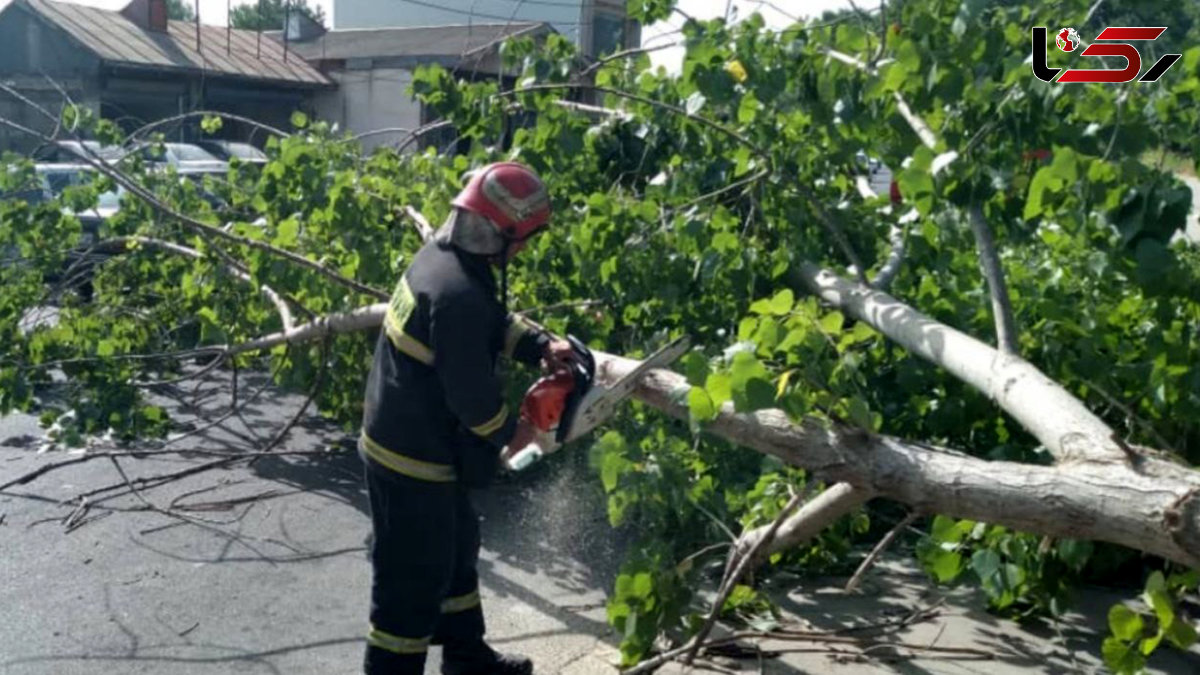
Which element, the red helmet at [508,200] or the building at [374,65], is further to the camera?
the building at [374,65]

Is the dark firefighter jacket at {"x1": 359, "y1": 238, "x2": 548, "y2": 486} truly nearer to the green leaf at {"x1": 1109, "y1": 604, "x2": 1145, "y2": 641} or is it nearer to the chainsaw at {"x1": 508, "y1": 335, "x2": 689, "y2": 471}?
the chainsaw at {"x1": 508, "y1": 335, "x2": 689, "y2": 471}

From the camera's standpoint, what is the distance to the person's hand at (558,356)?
14.1 ft

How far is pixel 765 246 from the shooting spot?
17.9ft

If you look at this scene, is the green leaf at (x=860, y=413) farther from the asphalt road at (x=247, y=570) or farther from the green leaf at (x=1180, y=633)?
the asphalt road at (x=247, y=570)

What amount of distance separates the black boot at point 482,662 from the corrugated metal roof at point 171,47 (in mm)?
19677

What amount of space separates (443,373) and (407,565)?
643mm

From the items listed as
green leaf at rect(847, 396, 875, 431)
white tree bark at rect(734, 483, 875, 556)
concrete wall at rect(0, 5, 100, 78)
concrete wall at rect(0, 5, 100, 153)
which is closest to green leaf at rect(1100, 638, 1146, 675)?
white tree bark at rect(734, 483, 875, 556)

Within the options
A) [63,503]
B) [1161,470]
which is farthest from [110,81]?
[1161,470]

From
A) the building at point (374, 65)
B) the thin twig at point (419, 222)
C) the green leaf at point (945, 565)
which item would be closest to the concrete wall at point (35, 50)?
the building at point (374, 65)

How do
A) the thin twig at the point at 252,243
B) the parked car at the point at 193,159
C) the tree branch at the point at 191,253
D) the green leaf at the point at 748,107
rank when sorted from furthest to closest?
the parked car at the point at 193,159
the tree branch at the point at 191,253
the thin twig at the point at 252,243
the green leaf at the point at 748,107

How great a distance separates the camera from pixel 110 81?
82.6 feet

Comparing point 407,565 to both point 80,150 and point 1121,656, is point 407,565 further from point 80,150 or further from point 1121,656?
point 80,150

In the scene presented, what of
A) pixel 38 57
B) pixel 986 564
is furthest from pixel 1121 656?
pixel 38 57

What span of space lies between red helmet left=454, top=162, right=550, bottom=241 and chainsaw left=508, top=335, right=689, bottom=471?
1.65 ft
